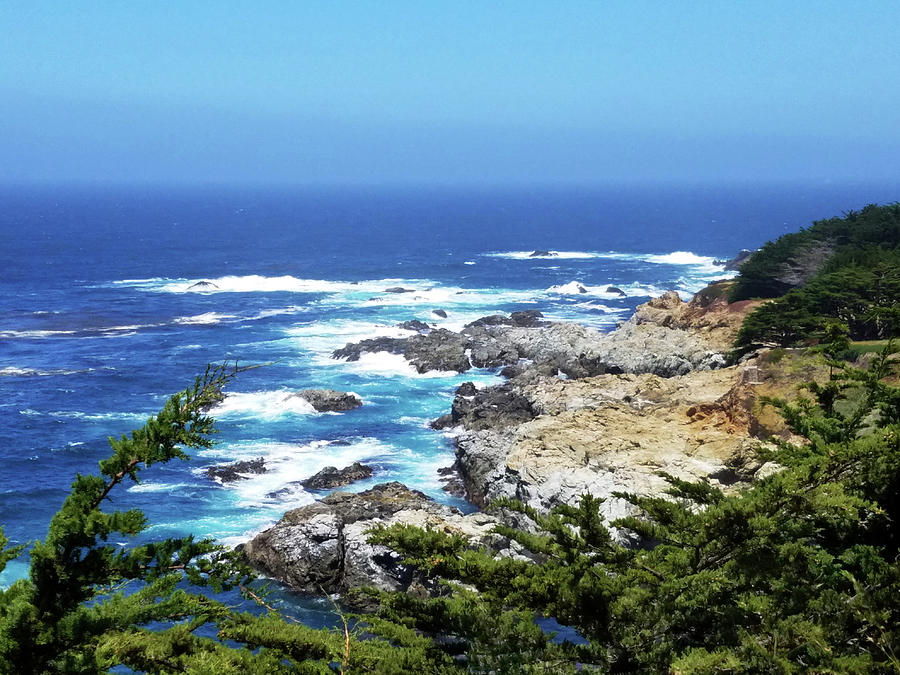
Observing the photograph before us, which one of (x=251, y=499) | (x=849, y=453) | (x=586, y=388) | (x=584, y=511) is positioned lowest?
(x=251, y=499)

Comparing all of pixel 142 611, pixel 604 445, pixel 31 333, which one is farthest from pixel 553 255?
pixel 142 611

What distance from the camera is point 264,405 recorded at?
4609cm

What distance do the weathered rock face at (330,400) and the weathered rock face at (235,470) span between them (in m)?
8.63

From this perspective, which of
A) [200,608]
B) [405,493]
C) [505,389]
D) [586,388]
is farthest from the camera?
[505,389]

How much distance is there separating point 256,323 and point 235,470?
32.4m

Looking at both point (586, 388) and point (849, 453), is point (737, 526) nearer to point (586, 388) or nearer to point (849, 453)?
point (849, 453)

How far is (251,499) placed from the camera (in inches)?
1303

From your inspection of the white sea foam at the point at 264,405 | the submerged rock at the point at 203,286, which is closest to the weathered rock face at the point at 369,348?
the white sea foam at the point at 264,405

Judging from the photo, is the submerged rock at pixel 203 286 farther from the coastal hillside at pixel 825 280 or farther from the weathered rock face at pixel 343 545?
the weathered rock face at pixel 343 545

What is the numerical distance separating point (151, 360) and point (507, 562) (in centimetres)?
4839

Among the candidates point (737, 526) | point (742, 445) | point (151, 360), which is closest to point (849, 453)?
point (737, 526)

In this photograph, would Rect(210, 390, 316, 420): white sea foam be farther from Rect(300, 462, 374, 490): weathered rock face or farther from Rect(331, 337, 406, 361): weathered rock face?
Rect(300, 462, 374, 490): weathered rock face

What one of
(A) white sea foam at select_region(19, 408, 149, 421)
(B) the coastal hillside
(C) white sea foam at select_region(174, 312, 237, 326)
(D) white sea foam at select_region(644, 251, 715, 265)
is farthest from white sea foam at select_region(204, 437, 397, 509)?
(D) white sea foam at select_region(644, 251, 715, 265)

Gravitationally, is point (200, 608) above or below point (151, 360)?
above
